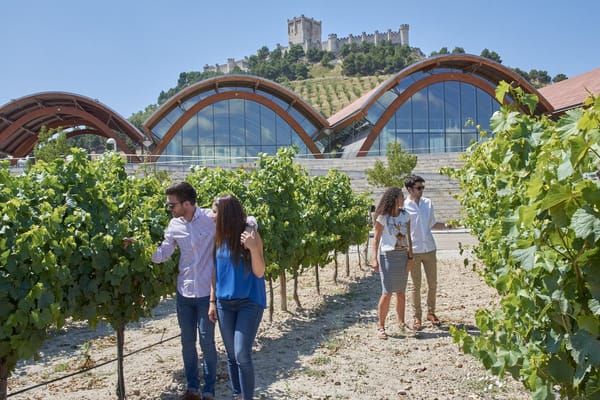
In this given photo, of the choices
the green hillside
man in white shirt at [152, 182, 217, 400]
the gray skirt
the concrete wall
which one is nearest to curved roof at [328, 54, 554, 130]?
the concrete wall

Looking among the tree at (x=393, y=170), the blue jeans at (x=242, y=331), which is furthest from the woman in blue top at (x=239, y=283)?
the tree at (x=393, y=170)

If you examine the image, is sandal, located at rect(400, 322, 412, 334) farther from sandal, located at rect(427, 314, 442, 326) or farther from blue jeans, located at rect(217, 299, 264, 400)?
blue jeans, located at rect(217, 299, 264, 400)

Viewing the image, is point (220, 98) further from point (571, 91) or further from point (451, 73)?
point (571, 91)

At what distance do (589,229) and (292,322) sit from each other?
6278 mm

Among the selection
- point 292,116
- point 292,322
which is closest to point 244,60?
point 292,116

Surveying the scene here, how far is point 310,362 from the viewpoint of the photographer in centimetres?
548

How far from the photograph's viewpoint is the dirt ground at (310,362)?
4.63 meters

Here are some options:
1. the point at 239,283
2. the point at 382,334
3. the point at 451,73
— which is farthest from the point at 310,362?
the point at 451,73

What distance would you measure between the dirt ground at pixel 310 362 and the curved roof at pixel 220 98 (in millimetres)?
29683

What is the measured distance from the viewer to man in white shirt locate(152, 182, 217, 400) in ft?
13.9

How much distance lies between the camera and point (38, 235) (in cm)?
322

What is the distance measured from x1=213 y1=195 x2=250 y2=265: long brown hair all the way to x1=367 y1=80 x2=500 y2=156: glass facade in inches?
1312

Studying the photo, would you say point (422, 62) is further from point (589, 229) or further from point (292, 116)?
point (589, 229)

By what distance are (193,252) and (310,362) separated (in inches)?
76.2
